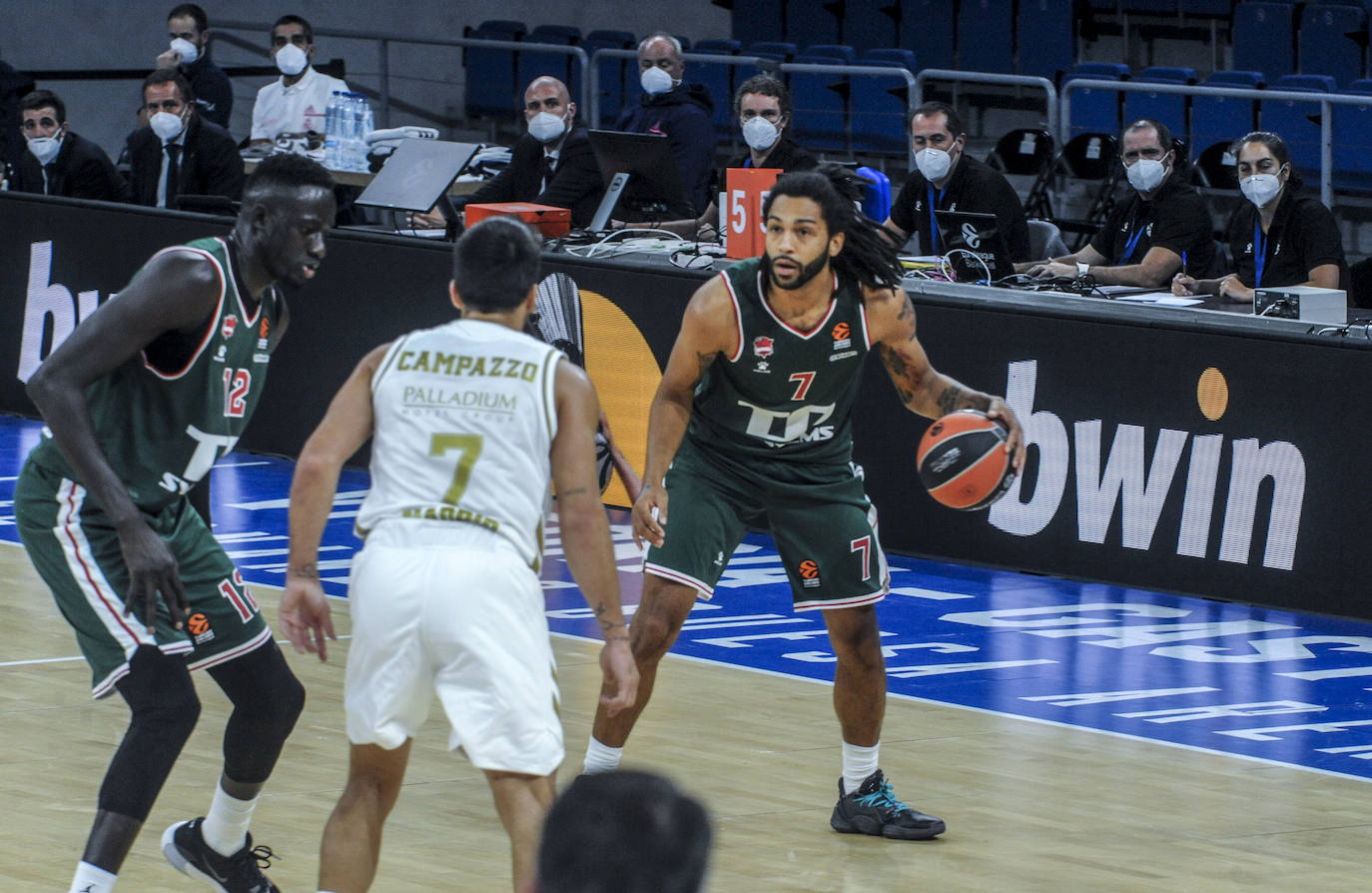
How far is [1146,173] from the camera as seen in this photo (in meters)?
11.2

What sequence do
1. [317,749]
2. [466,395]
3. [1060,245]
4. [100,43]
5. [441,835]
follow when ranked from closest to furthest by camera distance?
[466,395], [441,835], [317,749], [1060,245], [100,43]

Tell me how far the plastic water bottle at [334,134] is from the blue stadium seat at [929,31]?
5.76m

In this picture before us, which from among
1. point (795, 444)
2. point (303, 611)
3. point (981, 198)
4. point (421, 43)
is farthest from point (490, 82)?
point (303, 611)

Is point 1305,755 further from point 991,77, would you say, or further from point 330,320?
point 991,77

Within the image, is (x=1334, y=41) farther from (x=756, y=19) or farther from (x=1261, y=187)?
(x=1261, y=187)

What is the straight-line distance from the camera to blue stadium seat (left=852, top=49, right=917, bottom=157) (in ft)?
55.4

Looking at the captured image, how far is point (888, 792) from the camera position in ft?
20.4

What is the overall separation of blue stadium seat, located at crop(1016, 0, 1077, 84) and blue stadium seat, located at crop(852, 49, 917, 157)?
1316 mm

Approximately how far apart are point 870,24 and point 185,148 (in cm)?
761

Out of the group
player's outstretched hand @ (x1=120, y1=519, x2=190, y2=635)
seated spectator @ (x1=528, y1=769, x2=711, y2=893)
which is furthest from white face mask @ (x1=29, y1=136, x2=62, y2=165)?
seated spectator @ (x1=528, y1=769, x2=711, y2=893)

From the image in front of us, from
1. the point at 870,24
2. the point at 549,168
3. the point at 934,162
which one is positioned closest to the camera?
the point at 934,162

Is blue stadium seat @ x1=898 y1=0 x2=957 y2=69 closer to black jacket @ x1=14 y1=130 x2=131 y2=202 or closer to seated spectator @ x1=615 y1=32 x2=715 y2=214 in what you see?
seated spectator @ x1=615 y1=32 x2=715 y2=214

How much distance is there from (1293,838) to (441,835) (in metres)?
2.38

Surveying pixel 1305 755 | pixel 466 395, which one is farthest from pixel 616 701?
pixel 1305 755
